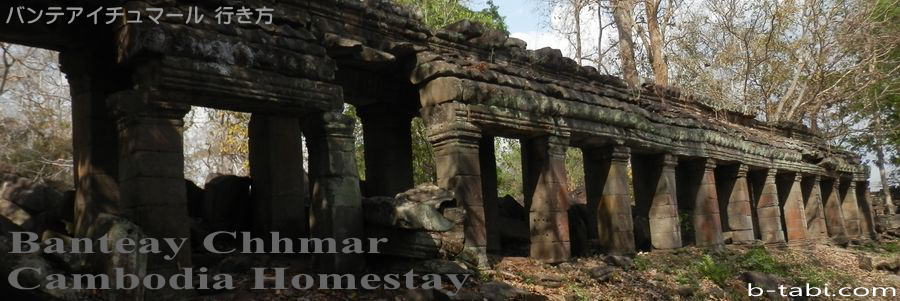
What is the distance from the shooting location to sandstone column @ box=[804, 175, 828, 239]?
17781 mm

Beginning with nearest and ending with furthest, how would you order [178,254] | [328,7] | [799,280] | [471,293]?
[178,254] → [471,293] → [328,7] → [799,280]

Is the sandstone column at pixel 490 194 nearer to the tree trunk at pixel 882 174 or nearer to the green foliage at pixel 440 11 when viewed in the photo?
the green foliage at pixel 440 11

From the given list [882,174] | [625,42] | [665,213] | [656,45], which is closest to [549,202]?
[665,213]

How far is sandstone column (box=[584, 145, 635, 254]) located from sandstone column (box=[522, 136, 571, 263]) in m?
1.51

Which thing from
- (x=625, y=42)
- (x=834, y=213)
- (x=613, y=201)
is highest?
(x=625, y=42)

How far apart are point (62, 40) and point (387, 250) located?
4269mm

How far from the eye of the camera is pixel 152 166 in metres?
6.45

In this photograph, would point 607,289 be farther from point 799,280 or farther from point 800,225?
point 800,225

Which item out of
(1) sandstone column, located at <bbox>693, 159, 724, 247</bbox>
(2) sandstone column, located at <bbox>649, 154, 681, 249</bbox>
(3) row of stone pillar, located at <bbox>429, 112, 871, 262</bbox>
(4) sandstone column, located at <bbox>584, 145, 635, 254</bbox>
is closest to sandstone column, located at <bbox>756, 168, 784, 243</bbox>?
(3) row of stone pillar, located at <bbox>429, 112, 871, 262</bbox>

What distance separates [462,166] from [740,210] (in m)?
8.73

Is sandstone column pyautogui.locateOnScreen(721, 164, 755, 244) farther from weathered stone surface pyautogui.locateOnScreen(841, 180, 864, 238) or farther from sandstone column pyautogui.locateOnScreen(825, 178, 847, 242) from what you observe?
weathered stone surface pyautogui.locateOnScreen(841, 180, 864, 238)

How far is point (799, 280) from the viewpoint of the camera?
11797 mm

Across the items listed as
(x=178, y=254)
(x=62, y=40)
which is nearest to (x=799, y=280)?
(x=178, y=254)

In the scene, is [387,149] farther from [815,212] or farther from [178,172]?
[815,212]
